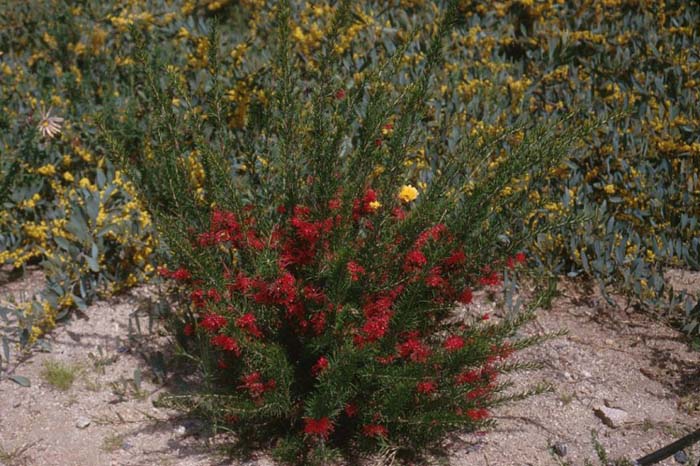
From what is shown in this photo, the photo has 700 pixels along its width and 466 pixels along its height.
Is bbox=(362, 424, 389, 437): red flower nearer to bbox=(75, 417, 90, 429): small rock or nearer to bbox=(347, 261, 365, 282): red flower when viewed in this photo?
bbox=(347, 261, 365, 282): red flower

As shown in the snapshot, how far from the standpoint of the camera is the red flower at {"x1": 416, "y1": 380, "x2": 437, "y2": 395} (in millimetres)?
2697

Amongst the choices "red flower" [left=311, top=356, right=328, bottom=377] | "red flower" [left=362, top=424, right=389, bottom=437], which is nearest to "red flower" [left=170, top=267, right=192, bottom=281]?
"red flower" [left=311, top=356, right=328, bottom=377]

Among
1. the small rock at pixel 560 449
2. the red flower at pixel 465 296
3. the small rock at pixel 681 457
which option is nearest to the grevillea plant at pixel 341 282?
the red flower at pixel 465 296

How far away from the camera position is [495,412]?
10.7 feet

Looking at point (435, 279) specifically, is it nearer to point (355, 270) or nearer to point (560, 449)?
point (355, 270)

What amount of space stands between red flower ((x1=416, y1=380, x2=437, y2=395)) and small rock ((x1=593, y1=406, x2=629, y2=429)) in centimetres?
89

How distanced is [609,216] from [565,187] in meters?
0.27

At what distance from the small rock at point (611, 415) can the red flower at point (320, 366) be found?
1218 mm

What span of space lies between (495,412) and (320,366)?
0.93m

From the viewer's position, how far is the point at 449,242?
9.07ft

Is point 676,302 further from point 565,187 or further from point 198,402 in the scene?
point 198,402

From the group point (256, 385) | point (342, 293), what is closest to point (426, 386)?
point (342, 293)

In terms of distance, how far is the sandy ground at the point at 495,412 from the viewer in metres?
3.06

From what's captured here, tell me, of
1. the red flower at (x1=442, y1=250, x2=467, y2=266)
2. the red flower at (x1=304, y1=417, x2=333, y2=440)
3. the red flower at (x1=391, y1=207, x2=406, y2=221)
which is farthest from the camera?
the red flower at (x1=391, y1=207, x2=406, y2=221)
